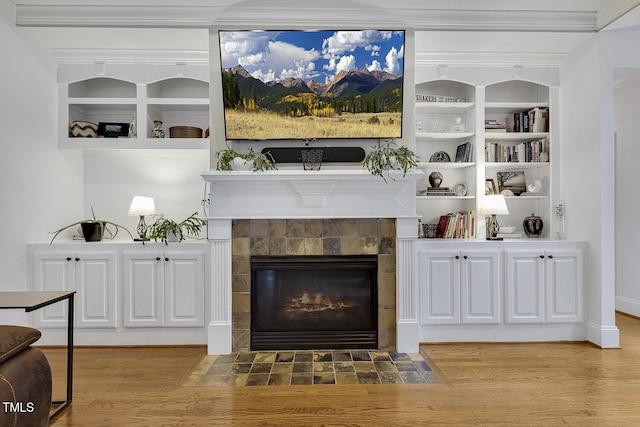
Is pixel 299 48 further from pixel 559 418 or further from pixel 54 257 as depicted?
pixel 559 418

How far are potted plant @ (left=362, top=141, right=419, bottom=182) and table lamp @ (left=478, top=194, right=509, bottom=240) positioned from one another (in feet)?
3.21

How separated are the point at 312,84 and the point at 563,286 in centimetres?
278

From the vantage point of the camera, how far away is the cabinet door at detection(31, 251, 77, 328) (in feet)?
10.8

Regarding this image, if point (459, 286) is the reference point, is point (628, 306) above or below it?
below

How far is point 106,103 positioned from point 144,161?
2.06 ft

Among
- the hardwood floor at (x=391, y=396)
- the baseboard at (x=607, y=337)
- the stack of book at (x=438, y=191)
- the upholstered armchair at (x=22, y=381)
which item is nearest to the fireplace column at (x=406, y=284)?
the hardwood floor at (x=391, y=396)

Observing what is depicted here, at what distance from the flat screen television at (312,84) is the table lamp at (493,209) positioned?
1.09 meters

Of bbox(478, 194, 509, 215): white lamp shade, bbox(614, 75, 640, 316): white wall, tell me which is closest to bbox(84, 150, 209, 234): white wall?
bbox(478, 194, 509, 215): white lamp shade

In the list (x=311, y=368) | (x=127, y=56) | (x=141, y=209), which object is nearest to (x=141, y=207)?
(x=141, y=209)

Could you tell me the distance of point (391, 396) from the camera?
2.44 m

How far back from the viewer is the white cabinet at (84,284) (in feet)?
10.9

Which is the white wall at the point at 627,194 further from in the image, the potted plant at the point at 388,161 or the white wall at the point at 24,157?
the white wall at the point at 24,157

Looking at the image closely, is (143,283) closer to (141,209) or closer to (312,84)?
(141,209)

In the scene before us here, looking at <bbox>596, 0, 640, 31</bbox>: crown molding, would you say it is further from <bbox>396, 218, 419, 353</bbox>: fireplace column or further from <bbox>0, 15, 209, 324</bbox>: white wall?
<bbox>0, 15, 209, 324</bbox>: white wall
